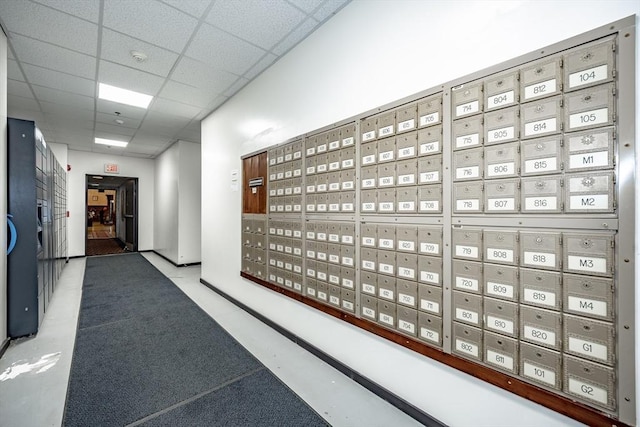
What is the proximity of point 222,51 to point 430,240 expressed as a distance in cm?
244

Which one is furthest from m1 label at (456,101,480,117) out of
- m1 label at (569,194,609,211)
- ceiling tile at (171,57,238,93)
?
ceiling tile at (171,57,238,93)

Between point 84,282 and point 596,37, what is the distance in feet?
20.2

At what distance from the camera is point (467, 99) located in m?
1.30

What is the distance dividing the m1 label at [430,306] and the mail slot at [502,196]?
0.55m

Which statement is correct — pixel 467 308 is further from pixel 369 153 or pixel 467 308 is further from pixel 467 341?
pixel 369 153

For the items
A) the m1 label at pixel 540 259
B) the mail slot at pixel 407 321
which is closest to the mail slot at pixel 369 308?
the mail slot at pixel 407 321

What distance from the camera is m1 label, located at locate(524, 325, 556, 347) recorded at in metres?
1.07

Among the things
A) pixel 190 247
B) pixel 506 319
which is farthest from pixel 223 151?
pixel 506 319

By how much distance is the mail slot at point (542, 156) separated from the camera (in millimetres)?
1063

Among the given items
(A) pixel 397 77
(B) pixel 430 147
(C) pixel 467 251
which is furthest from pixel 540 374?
(A) pixel 397 77

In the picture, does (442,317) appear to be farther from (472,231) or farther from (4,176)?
(4,176)

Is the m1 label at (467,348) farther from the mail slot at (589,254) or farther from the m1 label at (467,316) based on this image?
the mail slot at (589,254)

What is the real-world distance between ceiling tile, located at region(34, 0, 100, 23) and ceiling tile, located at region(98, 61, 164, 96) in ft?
2.45

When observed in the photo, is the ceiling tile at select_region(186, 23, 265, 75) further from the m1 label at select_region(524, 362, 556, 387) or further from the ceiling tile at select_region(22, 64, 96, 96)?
the m1 label at select_region(524, 362, 556, 387)
